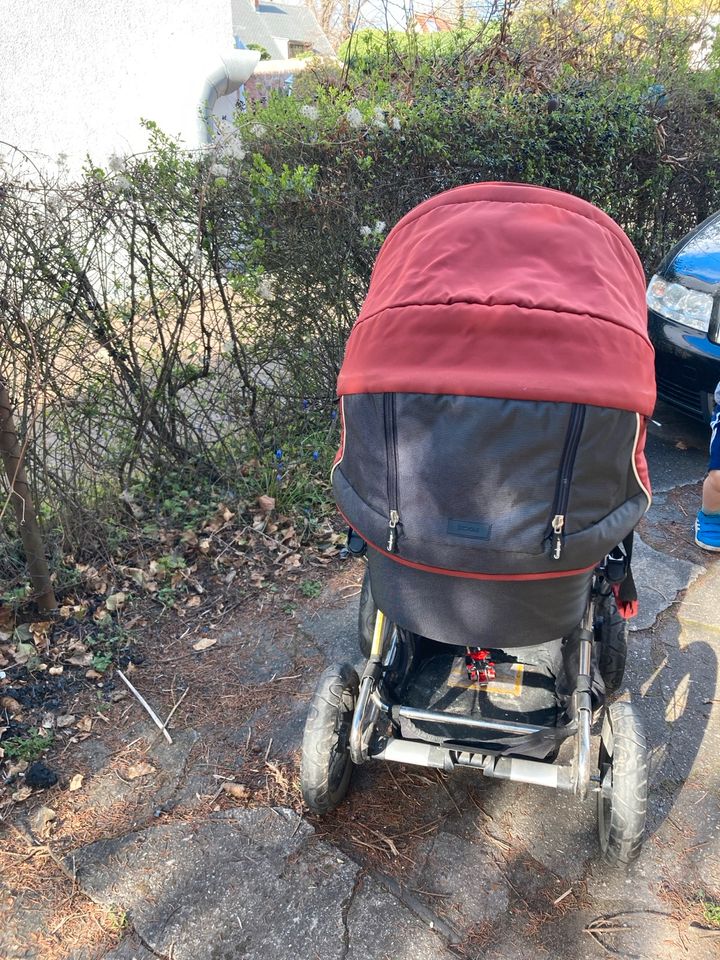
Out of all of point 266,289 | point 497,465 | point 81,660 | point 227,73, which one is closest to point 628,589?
point 497,465

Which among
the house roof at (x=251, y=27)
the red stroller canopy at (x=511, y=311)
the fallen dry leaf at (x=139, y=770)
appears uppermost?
the house roof at (x=251, y=27)

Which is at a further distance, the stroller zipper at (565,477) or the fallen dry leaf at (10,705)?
the fallen dry leaf at (10,705)

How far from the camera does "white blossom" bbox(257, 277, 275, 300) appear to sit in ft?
13.2

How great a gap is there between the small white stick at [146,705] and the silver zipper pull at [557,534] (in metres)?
1.77

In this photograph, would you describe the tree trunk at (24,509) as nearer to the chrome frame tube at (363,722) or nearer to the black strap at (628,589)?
the chrome frame tube at (363,722)

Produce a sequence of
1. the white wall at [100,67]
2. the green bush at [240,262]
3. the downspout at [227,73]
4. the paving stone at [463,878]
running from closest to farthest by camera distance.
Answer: the paving stone at [463,878], the green bush at [240,262], the white wall at [100,67], the downspout at [227,73]

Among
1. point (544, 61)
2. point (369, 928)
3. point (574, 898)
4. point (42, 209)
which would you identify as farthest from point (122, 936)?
point (544, 61)

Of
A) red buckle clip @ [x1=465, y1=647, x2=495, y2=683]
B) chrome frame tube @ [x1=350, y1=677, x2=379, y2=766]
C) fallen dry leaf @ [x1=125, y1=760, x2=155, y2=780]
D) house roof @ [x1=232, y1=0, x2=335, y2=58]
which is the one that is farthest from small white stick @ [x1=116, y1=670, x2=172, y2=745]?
house roof @ [x1=232, y1=0, x2=335, y2=58]

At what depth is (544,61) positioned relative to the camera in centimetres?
605

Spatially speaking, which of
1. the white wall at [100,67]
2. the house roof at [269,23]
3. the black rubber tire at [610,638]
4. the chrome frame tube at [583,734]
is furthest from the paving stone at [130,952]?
Answer: the house roof at [269,23]

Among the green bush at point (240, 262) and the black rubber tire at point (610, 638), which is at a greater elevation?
the green bush at point (240, 262)

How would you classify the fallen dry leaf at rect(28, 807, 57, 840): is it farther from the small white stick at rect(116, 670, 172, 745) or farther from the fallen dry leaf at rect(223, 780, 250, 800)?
the fallen dry leaf at rect(223, 780, 250, 800)

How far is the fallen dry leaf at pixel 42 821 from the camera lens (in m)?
2.47

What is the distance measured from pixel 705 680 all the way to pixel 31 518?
2.96 meters
